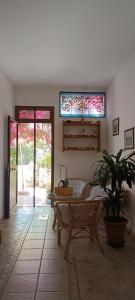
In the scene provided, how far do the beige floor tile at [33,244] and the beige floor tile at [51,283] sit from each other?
886 millimetres

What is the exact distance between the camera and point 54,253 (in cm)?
346

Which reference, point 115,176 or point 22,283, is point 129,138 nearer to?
point 115,176

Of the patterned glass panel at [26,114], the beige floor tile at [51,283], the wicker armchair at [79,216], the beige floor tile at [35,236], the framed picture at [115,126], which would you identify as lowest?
the beige floor tile at [35,236]

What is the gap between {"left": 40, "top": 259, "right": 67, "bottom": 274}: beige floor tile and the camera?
9.57 ft

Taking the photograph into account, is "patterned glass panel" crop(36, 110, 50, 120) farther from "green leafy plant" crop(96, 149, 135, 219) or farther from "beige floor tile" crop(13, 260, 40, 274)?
"beige floor tile" crop(13, 260, 40, 274)

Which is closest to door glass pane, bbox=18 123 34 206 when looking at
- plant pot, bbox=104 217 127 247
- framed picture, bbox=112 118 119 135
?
framed picture, bbox=112 118 119 135

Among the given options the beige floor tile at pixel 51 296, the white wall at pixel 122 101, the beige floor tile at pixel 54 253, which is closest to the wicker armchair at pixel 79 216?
the beige floor tile at pixel 54 253

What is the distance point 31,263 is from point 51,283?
553mm

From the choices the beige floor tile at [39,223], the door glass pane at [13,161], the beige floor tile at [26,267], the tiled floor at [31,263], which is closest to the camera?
the tiled floor at [31,263]

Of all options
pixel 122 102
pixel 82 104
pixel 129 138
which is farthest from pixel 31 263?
pixel 82 104

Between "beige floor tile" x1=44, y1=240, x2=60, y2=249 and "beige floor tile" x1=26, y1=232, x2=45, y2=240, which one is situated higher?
"beige floor tile" x1=26, y1=232, x2=45, y2=240

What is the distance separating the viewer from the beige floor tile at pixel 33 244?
3.67 m

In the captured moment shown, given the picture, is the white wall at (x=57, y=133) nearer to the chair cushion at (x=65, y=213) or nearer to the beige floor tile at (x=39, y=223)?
the beige floor tile at (x=39, y=223)

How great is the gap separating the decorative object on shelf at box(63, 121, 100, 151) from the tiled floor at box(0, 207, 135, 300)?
2683 millimetres
